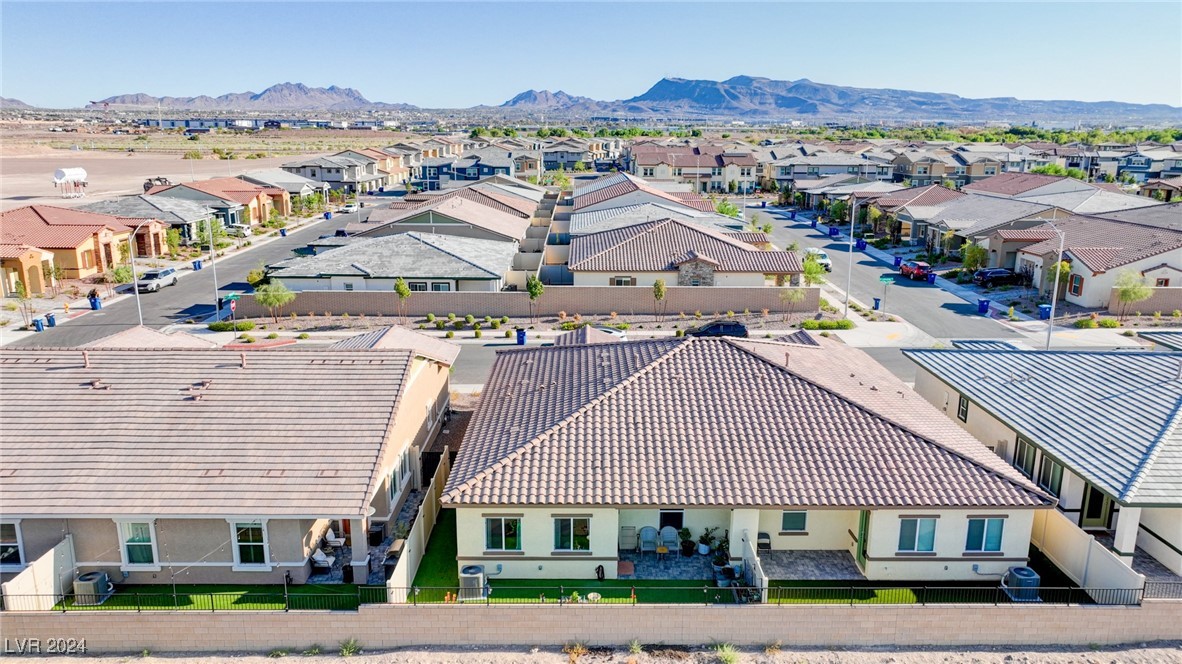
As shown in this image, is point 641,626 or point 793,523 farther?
point 793,523

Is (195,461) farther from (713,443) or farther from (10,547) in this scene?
(713,443)

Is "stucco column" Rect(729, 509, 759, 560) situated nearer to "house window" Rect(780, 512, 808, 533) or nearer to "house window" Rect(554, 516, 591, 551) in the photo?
"house window" Rect(780, 512, 808, 533)

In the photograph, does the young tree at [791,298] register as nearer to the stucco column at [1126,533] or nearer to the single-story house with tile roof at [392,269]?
the single-story house with tile roof at [392,269]

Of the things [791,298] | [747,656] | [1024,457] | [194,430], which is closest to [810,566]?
[747,656]

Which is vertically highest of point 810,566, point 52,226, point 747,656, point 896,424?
point 52,226

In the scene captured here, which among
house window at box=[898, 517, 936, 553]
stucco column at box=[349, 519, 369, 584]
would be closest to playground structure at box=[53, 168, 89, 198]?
stucco column at box=[349, 519, 369, 584]
